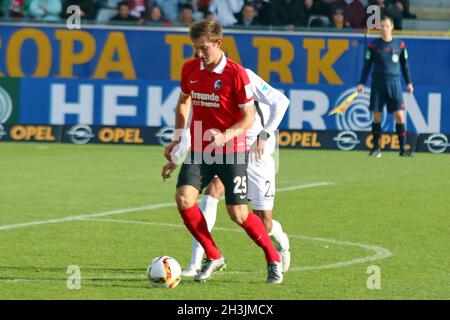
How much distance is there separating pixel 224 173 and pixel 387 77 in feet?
40.5

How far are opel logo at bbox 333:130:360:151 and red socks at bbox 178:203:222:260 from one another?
13.0 m

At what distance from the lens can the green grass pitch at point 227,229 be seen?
955 centimetres

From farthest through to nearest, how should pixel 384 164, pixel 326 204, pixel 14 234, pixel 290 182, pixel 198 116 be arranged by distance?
pixel 384 164 → pixel 290 182 → pixel 326 204 → pixel 14 234 → pixel 198 116

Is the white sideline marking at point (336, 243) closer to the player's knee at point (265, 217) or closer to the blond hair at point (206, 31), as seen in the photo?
the player's knee at point (265, 217)

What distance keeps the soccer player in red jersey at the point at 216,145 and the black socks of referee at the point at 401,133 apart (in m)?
11.8

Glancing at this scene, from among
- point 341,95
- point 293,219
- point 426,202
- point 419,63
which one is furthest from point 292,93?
point 293,219

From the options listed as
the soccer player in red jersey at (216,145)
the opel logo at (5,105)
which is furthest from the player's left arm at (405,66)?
the soccer player in red jersey at (216,145)

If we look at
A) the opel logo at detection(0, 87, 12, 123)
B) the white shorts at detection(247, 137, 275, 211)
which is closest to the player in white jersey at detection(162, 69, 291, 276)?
the white shorts at detection(247, 137, 275, 211)

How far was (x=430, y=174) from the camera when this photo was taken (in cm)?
1877

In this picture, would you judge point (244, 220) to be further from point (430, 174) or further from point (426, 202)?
point (430, 174)

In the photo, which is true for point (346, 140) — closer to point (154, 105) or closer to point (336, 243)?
point (154, 105)

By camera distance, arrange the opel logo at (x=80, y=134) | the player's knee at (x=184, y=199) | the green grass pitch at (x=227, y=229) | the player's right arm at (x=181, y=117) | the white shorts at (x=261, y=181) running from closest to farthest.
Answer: the green grass pitch at (x=227, y=229) < the player's knee at (x=184, y=199) < the player's right arm at (x=181, y=117) < the white shorts at (x=261, y=181) < the opel logo at (x=80, y=134)

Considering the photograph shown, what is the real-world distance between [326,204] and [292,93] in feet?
25.5

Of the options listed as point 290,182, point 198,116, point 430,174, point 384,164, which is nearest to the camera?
point 198,116
